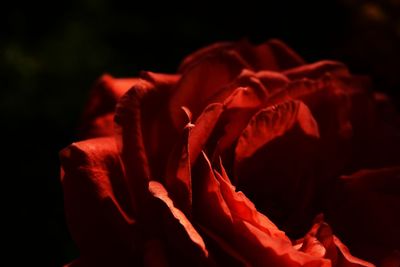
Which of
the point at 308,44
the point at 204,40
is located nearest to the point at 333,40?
the point at 308,44

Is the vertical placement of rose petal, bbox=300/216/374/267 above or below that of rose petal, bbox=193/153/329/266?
below

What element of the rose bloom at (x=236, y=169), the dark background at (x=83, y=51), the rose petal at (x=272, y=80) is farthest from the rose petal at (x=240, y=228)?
the dark background at (x=83, y=51)

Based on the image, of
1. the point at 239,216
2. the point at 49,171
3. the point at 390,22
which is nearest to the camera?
the point at 239,216

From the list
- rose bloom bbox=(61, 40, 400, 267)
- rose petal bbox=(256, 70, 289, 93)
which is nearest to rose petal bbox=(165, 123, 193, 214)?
rose bloom bbox=(61, 40, 400, 267)

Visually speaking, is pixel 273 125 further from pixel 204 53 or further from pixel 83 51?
pixel 83 51

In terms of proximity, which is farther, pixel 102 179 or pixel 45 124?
pixel 45 124

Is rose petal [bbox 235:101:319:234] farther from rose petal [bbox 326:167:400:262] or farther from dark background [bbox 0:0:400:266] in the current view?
dark background [bbox 0:0:400:266]

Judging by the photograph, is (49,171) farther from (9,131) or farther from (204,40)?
(204,40)
